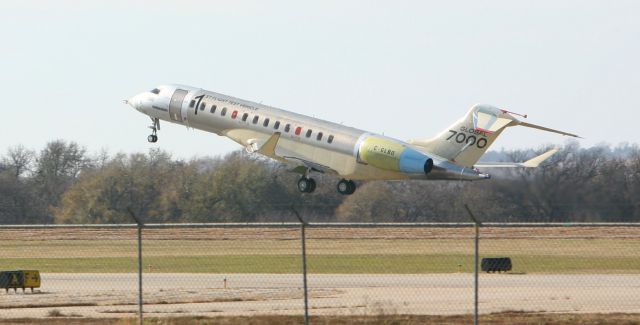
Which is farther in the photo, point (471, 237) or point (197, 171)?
point (197, 171)

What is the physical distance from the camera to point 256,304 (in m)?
39.0

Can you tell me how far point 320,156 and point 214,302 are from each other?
2676cm

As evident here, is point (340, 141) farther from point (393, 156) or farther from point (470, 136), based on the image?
point (470, 136)

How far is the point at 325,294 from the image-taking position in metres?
42.6

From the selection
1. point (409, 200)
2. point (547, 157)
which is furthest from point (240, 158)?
point (547, 157)

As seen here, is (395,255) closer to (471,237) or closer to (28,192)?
(471,237)

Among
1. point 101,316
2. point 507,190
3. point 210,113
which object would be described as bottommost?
point 101,316

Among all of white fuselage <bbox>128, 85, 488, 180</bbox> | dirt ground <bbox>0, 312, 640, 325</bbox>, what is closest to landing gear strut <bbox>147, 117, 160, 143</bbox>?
white fuselage <bbox>128, 85, 488, 180</bbox>

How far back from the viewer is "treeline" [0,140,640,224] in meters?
60.1

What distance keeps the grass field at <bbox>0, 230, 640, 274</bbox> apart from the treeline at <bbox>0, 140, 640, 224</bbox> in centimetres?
248

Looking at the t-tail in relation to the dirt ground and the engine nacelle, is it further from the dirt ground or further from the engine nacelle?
the dirt ground

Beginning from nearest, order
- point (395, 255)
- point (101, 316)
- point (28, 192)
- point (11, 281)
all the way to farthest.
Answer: point (101, 316) < point (11, 281) < point (395, 255) < point (28, 192)

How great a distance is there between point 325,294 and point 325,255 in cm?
2341

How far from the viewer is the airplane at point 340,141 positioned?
2505 inches
